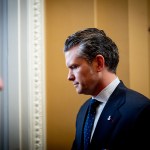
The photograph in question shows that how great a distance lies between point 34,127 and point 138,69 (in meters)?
0.71

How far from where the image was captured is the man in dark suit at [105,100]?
1.03 metres

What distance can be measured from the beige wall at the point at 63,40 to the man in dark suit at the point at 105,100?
25 cm

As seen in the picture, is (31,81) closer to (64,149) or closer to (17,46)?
(17,46)

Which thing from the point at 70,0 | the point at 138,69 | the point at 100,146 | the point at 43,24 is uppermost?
the point at 70,0

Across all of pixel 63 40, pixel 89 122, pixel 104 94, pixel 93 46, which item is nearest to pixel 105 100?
pixel 104 94

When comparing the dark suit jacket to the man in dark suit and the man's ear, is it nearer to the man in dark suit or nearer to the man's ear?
the man in dark suit

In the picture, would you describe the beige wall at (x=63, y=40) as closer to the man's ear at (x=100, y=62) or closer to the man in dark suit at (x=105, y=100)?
the man in dark suit at (x=105, y=100)

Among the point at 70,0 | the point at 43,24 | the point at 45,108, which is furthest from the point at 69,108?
the point at 70,0

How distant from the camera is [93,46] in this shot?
1.16 meters

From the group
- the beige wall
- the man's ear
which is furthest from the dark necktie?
the beige wall

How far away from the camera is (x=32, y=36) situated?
1445 millimetres

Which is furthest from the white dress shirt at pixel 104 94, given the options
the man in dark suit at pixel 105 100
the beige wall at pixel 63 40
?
the beige wall at pixel 63 40

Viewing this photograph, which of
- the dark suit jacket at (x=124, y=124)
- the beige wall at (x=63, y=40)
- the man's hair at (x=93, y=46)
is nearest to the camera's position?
the dark suit jacket at (x=124, y=124)

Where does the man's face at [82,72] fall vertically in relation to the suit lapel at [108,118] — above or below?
above
